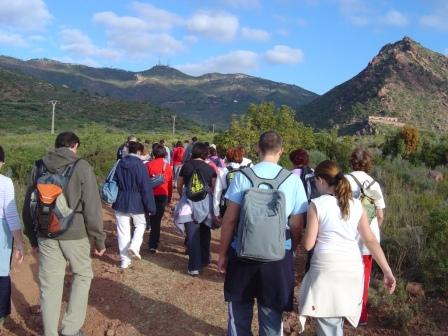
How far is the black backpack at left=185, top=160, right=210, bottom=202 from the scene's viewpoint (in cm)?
678

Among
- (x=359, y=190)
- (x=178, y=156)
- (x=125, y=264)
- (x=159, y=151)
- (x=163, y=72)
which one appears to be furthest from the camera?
(x=163, y=72)

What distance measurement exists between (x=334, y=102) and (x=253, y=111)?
5084 centimetres

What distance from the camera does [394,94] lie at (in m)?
69.8

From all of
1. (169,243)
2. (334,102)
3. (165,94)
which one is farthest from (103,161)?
(165,94)

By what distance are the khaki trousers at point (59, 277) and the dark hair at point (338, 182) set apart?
7.16 feet

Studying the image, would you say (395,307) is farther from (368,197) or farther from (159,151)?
(159,151)

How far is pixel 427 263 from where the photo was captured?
597cm

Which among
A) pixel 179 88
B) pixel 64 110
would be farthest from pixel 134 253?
pixel 179 88

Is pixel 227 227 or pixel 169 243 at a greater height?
pixel 227 227

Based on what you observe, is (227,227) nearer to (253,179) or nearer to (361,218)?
(253,179)

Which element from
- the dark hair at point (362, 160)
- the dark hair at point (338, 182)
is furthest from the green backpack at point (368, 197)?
the dark hair at point (338, 182)

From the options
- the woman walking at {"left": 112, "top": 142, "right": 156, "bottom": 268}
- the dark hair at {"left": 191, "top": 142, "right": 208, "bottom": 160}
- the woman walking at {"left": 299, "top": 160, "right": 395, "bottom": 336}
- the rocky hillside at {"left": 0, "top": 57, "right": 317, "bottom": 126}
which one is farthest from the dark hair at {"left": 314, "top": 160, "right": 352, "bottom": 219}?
the rocky hillside at {"left": 0, "top": 57, "right": 317, "bottom": 126}

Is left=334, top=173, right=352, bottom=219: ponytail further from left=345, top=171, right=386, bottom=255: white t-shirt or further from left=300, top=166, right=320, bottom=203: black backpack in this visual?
left=300, top=166, right=320, bottom=203: black backpack

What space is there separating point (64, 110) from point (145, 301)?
238 ft
